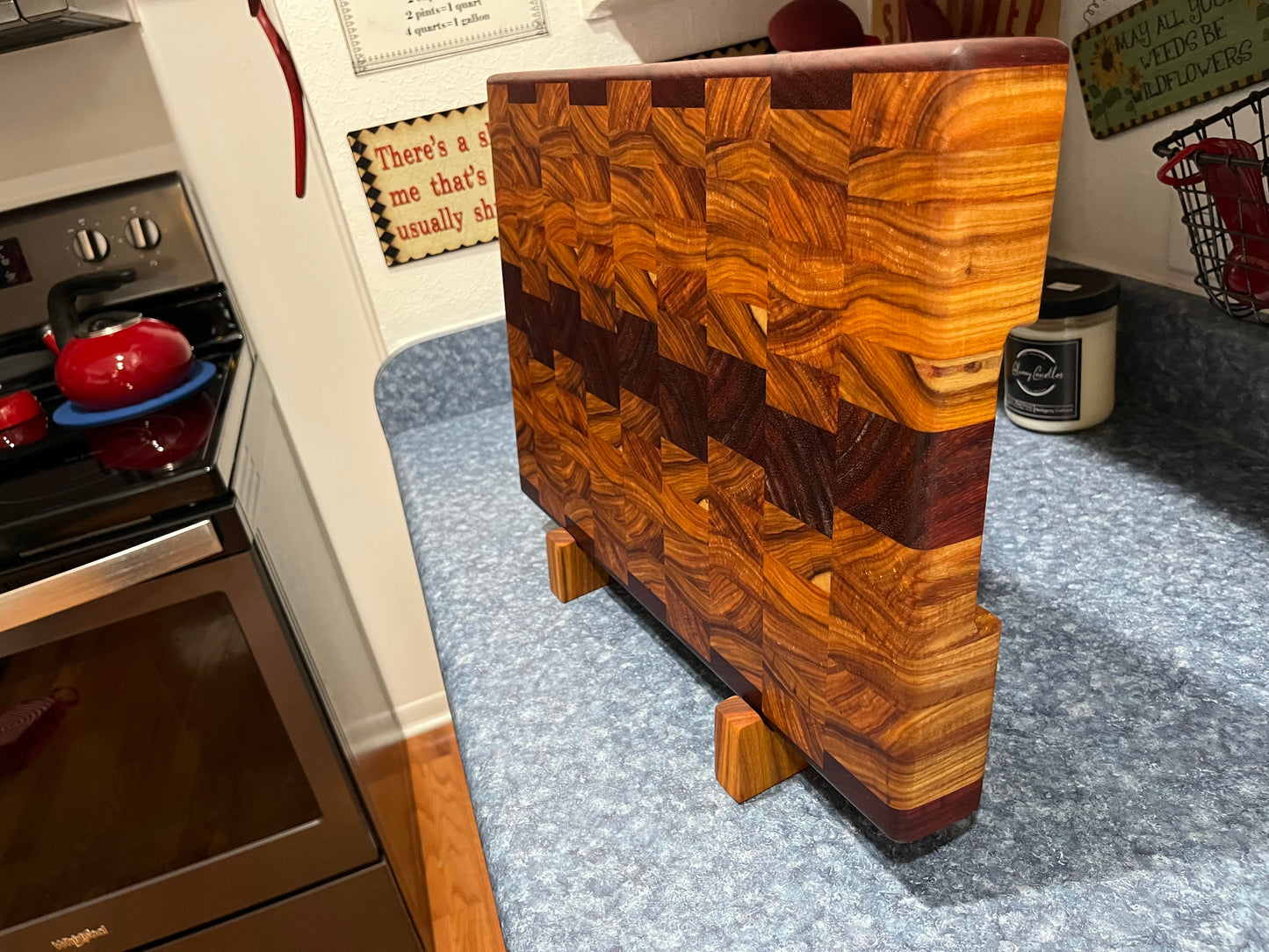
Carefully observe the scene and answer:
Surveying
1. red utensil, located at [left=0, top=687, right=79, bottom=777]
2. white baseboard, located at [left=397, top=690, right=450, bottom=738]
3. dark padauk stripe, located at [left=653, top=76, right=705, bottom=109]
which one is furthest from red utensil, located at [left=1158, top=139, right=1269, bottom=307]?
white baseboard, located at [left=397, top=690, right=450, bottom=738]

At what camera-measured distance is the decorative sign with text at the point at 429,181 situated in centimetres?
111

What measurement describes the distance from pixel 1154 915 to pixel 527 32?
1.10 metres

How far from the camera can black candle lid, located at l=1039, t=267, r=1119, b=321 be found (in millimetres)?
824

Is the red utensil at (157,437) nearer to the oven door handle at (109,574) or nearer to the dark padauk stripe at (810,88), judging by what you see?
the oven door handle at (109,574)

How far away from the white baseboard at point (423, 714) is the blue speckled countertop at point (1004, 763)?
1143 millimetres

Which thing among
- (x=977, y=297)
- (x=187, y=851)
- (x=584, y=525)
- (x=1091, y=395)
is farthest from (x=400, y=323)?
(x=977, y=297)

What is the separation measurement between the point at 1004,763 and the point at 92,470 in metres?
0.98

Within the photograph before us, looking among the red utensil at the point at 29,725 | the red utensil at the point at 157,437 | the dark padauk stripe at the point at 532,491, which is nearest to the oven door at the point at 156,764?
the red utensil at the point at 29,725

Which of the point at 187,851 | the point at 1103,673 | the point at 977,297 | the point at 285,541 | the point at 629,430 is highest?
the point at 977,297

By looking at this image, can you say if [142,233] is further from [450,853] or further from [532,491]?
[450,853]

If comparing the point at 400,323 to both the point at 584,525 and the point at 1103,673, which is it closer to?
the point at 584,525

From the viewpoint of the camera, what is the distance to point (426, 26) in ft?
3.51

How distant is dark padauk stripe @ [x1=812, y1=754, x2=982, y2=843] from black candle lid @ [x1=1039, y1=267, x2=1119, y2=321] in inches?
21.0

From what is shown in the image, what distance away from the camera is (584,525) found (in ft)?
2.24
